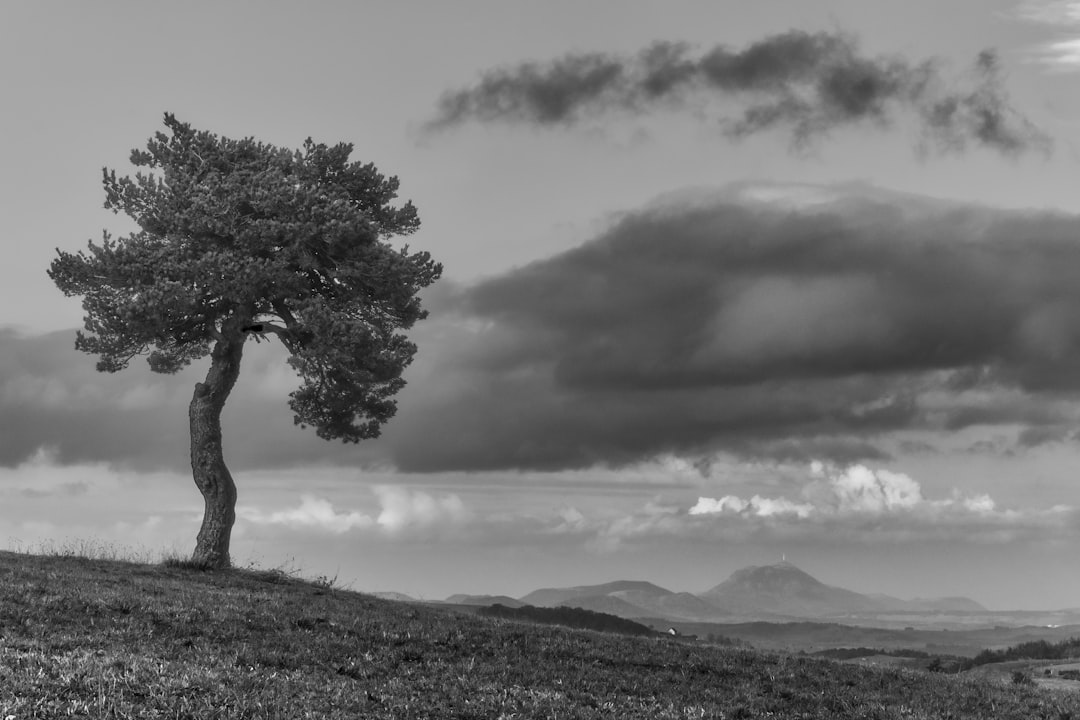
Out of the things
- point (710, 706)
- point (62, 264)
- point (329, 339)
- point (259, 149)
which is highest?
point (259, 149)

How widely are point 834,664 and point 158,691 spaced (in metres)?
19.5

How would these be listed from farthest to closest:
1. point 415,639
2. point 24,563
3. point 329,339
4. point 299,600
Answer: point 329,339, point 24,563, point 299,600, point 415,639

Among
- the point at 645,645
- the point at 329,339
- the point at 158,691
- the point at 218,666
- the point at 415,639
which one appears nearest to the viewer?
the point at 158,691

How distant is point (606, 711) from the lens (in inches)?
760

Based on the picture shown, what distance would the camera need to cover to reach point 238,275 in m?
39.5

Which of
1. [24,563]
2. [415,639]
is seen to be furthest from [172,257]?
[415,639]

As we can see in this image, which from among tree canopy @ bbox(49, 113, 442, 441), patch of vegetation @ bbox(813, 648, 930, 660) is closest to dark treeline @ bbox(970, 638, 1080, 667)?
patch of vegetation @ bbox(813, 648, 930, 660)

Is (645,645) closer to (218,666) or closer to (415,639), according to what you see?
(415,639)

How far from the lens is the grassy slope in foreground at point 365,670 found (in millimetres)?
17172

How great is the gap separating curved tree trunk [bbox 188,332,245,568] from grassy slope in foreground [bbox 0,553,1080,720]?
8.67m

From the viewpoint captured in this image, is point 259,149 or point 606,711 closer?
point 606,711

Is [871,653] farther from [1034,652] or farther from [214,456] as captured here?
[214,456]

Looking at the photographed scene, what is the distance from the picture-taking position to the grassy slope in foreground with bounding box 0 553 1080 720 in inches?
676

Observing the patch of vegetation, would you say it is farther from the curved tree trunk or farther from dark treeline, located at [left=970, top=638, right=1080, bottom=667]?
the curved tree trunk
